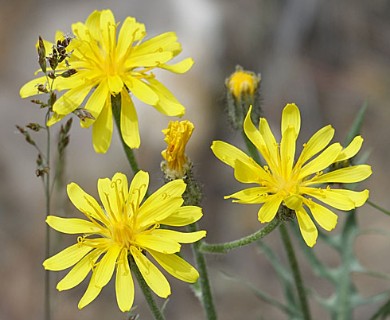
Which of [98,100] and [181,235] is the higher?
[98,100]

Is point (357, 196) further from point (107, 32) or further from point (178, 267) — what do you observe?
point (107, 32)

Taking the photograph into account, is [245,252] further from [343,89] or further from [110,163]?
[343,89]

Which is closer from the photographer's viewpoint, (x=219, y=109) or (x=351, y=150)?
(x=351, y=150)

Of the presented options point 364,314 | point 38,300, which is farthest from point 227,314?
point 38,300

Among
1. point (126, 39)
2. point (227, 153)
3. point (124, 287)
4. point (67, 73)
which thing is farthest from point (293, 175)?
point (126, 39)

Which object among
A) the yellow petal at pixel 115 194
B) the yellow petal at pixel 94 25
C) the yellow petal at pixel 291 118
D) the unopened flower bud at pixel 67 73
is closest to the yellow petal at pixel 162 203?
the yellow petal at pixel 115 194

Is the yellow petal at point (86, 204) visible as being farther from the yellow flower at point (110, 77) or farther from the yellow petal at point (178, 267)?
the yellow petal at point (178, 267)
